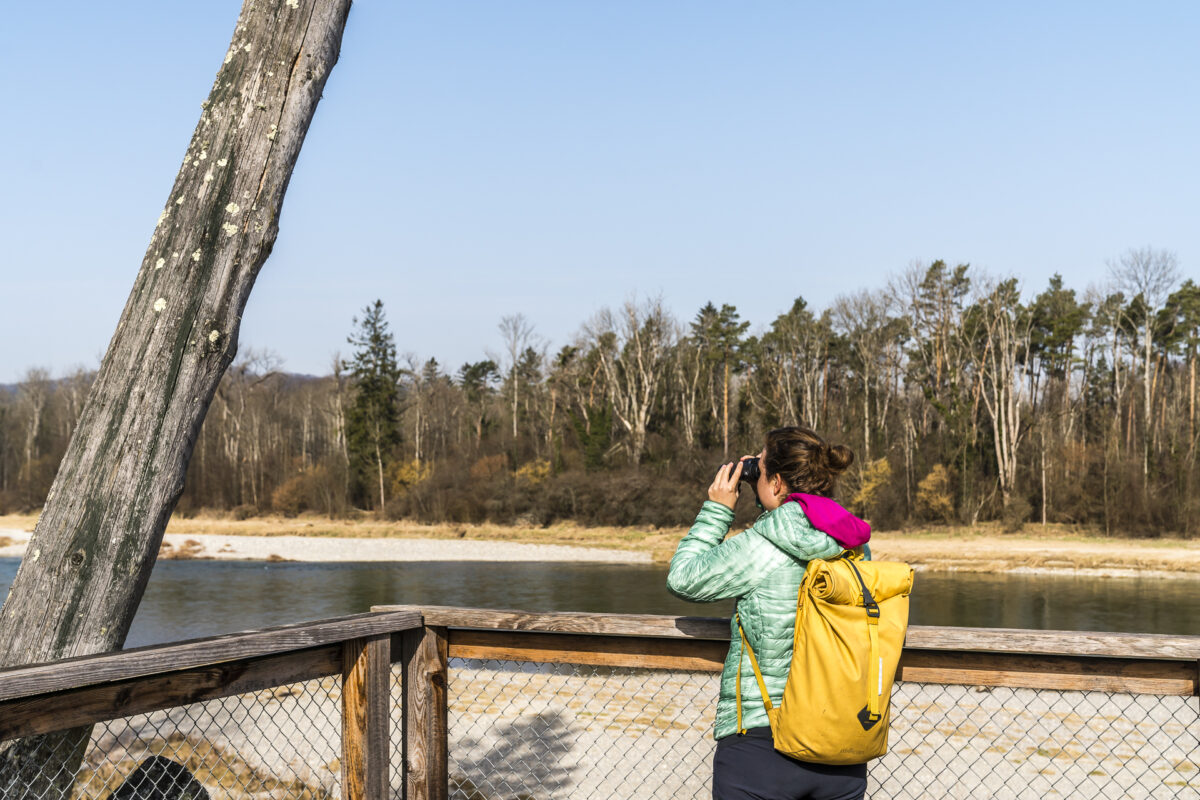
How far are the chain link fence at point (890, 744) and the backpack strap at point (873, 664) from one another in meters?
3.49

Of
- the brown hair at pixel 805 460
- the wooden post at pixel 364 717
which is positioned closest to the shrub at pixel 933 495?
the wooden post at pixel 364 717

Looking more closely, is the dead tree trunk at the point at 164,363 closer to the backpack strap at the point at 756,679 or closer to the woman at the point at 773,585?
the woman at the point at 773,585

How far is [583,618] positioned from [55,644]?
172 centimetres

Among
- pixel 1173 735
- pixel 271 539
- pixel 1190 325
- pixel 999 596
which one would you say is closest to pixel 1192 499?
pixel 1190 325

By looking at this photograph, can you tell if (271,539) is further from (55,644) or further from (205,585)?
(55,644)

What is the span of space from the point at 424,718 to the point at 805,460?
179cm

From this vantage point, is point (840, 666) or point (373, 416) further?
point (373, 416)

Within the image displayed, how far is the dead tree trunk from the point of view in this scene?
118 inches

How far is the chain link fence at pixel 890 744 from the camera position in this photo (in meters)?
7.17

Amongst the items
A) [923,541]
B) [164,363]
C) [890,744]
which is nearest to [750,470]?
[164,363]

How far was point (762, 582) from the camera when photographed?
2654mm

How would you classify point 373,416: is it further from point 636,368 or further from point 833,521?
point 833,521

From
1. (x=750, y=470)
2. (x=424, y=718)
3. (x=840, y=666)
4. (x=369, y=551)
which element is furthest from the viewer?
(x=369, y=551)

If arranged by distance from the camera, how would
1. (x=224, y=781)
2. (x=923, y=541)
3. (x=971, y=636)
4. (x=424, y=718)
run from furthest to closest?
(x=923, y=541) → (x=224, y=781) → (x=424, y=718) → (x=971, y=636)
